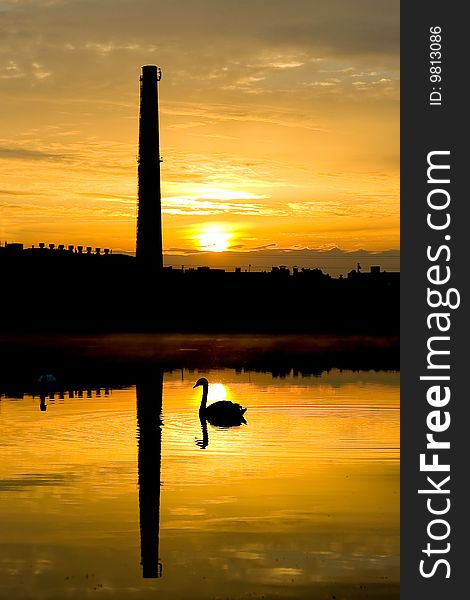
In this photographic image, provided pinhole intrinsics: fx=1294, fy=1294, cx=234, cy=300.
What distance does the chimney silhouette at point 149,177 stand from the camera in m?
87.5

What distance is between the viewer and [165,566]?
17312mm

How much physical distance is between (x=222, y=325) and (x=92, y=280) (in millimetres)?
12261

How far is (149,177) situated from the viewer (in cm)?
8775

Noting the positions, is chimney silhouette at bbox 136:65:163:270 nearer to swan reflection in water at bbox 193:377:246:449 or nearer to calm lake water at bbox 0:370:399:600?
calm lake water at bbox 0:370:399:600

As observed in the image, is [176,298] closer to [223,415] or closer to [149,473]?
[223,415]

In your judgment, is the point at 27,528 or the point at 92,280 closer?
the point at 27,528

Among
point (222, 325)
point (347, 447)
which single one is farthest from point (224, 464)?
point (222, 325)

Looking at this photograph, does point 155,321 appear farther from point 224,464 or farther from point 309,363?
point 224,464

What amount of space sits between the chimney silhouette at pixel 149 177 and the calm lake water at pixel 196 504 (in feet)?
169

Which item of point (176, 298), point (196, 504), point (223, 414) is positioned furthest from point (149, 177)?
point (196, 504)

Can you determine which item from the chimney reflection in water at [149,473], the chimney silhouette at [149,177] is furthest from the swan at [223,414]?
the chimney silhouette at [149,177]

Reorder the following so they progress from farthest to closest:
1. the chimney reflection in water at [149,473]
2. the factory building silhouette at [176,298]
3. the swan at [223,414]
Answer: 1. the factory building silhouette at [176,298]
2. the swan at [223,414]
3. the chimney reflection in water at [149,473]

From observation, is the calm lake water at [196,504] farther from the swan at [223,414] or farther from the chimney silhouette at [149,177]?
the chimney silhouette at [149,177]

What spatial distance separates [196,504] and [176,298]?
283 feet
